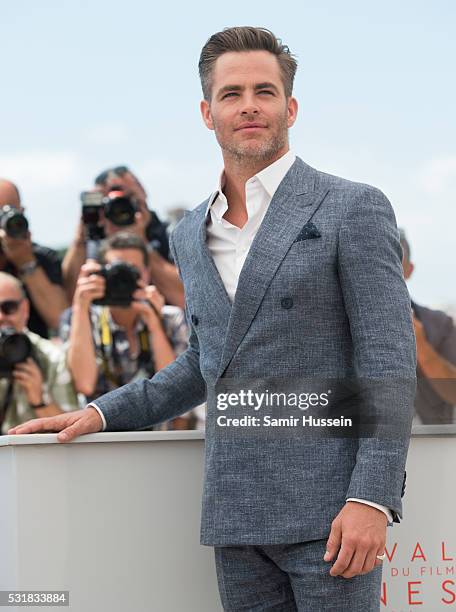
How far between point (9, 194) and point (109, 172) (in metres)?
0.35

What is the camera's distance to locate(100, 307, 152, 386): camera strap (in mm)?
2980

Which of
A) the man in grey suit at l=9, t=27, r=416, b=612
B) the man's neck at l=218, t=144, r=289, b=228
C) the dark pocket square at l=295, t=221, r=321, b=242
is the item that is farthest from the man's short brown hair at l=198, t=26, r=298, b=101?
the dark pocket square at l=295, t=221, r=321, b=242

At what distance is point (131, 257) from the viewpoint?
3.15 metres

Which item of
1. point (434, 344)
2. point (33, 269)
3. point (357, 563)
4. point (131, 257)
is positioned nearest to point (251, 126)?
point (357, 563)

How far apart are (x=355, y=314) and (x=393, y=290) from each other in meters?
0.06

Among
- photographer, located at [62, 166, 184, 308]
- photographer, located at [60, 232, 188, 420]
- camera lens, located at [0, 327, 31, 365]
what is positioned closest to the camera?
camera lens, located at [0, 327, 31, 365]

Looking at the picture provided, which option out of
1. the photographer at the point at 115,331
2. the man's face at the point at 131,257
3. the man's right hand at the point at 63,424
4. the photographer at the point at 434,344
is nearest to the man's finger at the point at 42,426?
the man's right hand at the point at 63,424

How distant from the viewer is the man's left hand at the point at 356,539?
1218mm

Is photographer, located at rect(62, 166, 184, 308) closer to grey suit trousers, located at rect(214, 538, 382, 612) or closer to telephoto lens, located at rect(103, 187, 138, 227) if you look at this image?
telephoto lens, located at rect(103, 187, 138, 227)

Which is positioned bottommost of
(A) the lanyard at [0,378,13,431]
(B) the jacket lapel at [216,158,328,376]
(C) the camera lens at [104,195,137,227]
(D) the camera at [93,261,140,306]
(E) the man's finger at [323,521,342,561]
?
(E) the man's finger at [323,521,342,561]

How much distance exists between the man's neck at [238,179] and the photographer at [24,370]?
1.53 metres

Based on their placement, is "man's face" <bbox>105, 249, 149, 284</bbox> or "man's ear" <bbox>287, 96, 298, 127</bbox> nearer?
"man's ear" <bbox>287, 96, 298, 127</bbox>

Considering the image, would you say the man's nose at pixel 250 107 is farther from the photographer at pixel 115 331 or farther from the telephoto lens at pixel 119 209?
the telephoto lens at pixel 119 209

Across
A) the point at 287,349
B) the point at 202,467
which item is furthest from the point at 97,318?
the point at 287,349
